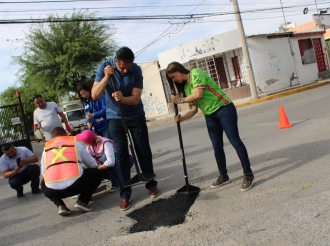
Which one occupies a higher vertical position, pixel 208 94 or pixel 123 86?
pixel 123 86

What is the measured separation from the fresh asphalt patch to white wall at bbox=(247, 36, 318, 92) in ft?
54.8

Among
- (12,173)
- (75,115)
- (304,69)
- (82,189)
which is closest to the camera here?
(82,189)

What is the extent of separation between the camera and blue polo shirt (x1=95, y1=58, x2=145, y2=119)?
4.20 m

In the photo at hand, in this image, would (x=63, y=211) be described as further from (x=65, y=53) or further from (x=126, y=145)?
(x=65, y=53)

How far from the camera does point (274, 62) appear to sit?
67.5ft

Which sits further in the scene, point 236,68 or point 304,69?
point 304,69

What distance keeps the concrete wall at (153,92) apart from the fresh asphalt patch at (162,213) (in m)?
19.8

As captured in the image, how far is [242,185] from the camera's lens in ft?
13.4

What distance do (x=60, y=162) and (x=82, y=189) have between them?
482 mm

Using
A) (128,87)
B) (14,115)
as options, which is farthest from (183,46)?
(128,87)

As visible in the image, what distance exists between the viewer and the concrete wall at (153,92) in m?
23.8

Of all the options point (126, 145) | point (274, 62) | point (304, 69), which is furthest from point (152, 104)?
point (126, 145)

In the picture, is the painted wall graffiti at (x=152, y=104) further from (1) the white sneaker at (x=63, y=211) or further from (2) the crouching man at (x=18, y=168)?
(1) the white sneaker at (x=63, y=211)

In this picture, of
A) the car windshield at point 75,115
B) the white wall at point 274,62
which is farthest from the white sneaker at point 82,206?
the car windshield at point 75,115
